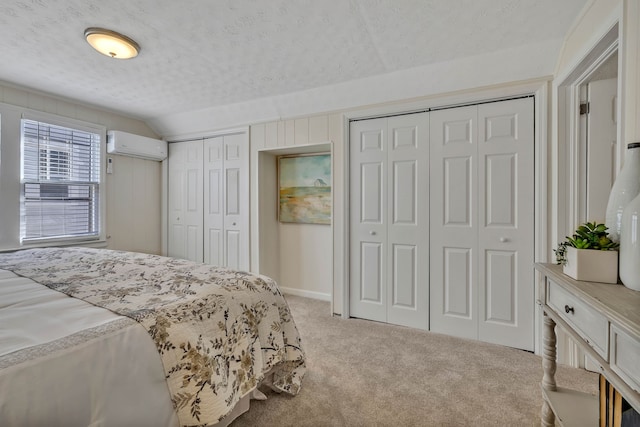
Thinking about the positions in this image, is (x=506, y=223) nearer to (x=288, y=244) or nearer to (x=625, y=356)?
(x=625, y=356)

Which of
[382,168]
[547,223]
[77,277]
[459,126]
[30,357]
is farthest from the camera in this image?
[382,168]

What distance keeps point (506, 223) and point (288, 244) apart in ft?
8.15

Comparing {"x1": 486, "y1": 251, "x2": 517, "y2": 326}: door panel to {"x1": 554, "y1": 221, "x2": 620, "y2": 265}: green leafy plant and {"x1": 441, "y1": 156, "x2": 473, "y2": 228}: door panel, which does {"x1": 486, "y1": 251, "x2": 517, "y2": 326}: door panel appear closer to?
{"x1": 441, "y1": 156, "x2": 473, "y2": 228}: door panel

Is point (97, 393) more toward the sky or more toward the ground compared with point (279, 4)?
more toward the ground

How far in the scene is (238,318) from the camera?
1.48m

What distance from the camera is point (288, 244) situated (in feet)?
12.9

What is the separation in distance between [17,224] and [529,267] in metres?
4.80

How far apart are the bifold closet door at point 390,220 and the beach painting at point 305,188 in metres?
0.60

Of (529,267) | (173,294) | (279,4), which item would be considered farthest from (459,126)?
(173,294)

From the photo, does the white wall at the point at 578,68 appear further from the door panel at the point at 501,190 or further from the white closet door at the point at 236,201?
the white closet door at the point at 236,201

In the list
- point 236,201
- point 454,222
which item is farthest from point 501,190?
point 236,201

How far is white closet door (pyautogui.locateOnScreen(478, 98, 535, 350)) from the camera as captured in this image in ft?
7.81

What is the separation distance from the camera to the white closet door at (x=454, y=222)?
2564 mm

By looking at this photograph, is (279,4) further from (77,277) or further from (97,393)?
(97,393)
